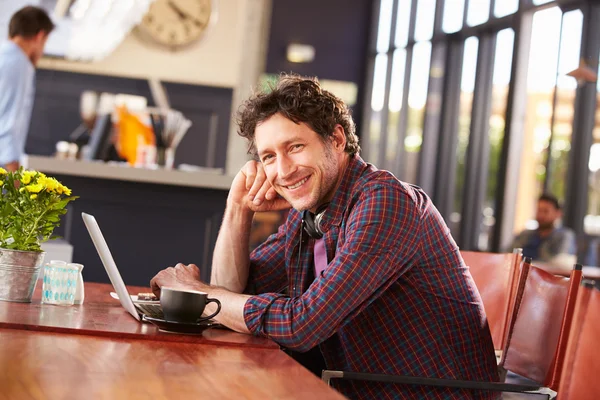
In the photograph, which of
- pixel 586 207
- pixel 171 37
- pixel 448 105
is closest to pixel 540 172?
pixel 586 207

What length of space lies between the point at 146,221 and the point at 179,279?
7.19 feet

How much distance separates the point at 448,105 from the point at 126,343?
8019 mm

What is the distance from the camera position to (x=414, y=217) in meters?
1.90

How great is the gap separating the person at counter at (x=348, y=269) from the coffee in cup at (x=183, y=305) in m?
0.14

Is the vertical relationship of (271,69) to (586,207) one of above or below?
above

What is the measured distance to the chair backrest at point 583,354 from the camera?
174cm

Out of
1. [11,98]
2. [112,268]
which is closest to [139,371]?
[112,268]

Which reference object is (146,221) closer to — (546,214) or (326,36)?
(546,214)

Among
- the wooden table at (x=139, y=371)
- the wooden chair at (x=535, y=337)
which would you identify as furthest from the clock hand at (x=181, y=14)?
the wooden table at (x=139, y=371)

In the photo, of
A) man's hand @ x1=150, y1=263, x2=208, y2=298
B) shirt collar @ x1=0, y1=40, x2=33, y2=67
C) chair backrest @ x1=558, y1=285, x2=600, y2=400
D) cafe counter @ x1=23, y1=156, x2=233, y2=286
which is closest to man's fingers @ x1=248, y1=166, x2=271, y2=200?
man's hand @ x1=150, y1=263, x2=208, y2=298

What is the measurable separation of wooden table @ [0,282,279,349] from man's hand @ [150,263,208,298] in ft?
0.51

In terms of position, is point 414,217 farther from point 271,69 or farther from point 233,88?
point 271,69

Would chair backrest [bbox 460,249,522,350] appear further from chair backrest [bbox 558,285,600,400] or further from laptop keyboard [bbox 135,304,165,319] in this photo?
laptop keyboard [bbox 135,304,165,319]

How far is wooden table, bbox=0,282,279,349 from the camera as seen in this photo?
1.57 m
